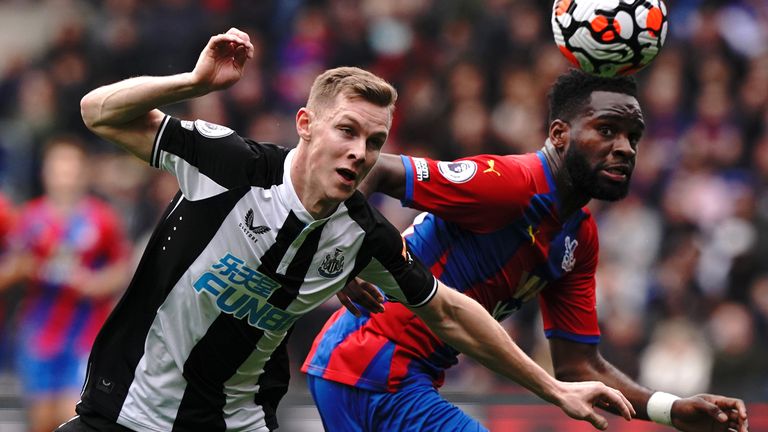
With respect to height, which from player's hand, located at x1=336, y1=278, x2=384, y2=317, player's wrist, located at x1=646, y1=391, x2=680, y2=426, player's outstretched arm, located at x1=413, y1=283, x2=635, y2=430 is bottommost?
player's wrist, located at x1=646, y1=391, x2=680, y2=426

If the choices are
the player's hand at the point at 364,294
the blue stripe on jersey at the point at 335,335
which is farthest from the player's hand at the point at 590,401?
the blue stripe on jersey at the point at 335,335

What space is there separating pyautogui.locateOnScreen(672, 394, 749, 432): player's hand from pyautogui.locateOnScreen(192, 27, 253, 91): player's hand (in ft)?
8.51

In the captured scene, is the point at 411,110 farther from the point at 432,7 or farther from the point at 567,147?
the point at 567,147

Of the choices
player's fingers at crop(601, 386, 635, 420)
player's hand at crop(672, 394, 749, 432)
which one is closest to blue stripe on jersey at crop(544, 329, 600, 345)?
player's hand at crop(672, 394, 749, 432)

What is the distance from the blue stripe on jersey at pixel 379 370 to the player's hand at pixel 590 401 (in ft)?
3.04

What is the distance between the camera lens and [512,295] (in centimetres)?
563

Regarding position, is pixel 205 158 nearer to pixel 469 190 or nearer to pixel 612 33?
pixel 469 190

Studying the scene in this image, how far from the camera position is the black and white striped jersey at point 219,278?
457 cm

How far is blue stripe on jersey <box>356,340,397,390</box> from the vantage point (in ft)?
17.7

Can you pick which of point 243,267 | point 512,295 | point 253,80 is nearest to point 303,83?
point 253,80

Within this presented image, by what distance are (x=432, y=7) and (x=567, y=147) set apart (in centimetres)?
816

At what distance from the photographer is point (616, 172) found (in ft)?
17.8

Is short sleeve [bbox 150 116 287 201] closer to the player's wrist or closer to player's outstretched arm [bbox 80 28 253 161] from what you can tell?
player's outstretched arm [bbox 80 28 253 161]

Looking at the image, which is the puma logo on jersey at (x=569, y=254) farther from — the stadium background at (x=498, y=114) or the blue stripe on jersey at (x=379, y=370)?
the stadium background at (x=498, y=114)
